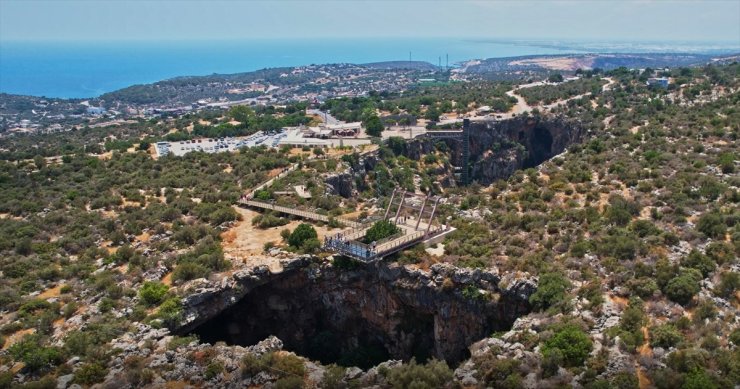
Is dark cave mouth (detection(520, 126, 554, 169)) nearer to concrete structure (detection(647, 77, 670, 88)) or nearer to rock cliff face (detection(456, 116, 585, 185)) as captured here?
rock cliff face (detection(456, 116, 585, 185))

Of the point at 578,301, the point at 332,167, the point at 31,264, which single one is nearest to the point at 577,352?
the point at 578,301

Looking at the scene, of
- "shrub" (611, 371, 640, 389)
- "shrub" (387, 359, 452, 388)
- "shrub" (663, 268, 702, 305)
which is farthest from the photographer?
"shrub" (663, 268, 702, 305)

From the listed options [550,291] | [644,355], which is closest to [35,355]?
[550,291]

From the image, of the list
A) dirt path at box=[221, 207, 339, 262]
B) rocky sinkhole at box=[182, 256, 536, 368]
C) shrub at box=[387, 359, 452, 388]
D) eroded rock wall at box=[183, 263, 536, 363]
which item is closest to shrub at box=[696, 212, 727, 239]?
eroded rock wall at box=[183, 263, 536, 363]

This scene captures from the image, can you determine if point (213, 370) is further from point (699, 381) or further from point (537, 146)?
point (537, 146)

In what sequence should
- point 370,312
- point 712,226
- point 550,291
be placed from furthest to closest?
point 370,312 < point 712,226 < point 550,291

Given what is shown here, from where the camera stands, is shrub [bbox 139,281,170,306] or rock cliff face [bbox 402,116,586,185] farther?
rock cliff face [bbox 402,116,586,185]

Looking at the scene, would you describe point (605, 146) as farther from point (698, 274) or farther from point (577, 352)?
point (577, 352)
